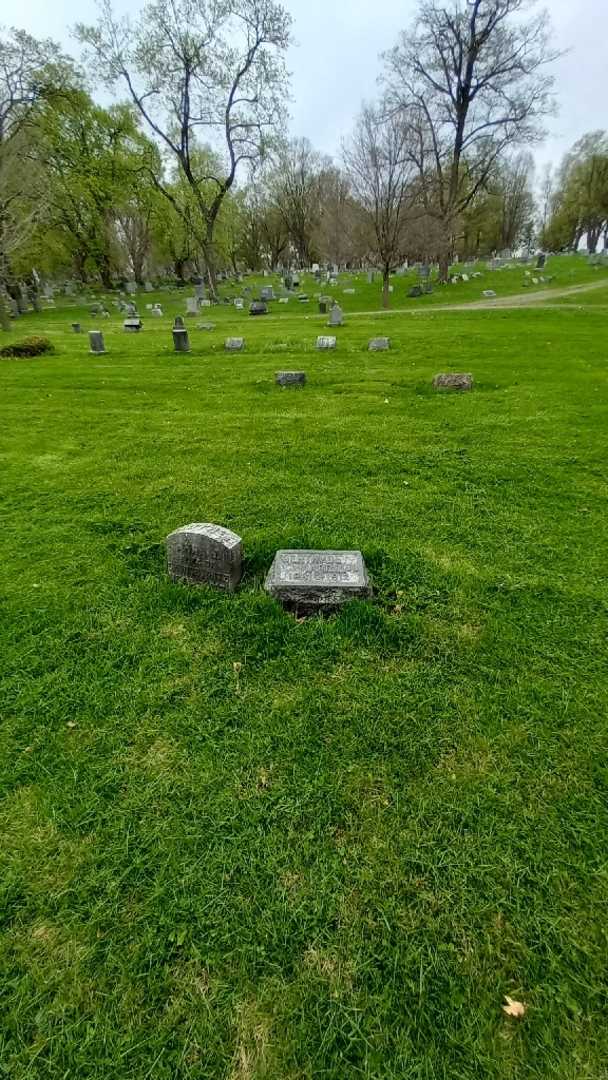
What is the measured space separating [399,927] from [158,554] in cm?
312

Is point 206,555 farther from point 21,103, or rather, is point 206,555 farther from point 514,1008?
point 21,103

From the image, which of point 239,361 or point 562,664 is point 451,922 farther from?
point 239,361

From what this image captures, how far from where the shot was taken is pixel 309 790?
7.28 ft

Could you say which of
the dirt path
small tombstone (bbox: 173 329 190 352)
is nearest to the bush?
small tombstone (bbox: 173 329 190 352)

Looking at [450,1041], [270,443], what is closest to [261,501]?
[270,443]

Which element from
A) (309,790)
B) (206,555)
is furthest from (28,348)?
(309,790)

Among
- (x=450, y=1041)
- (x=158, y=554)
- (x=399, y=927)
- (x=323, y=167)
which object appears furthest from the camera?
(x=323, y=167)

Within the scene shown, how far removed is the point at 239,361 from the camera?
1245cm

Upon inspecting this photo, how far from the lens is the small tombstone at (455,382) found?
867cm

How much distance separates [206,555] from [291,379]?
6880mm

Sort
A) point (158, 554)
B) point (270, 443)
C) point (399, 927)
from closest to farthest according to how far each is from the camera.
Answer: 1. point (399, 927)
2. point (158, 554)
3. point (270, 443)

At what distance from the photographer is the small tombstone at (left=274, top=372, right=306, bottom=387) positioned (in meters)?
9.54

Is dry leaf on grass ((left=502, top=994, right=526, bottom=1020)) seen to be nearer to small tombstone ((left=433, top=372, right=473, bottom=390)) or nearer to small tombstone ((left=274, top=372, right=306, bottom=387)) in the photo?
small tombstone ((left=433, top=372, right=473, bottom=390))

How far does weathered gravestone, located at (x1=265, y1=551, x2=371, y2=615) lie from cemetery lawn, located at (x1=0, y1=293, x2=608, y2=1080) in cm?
14
